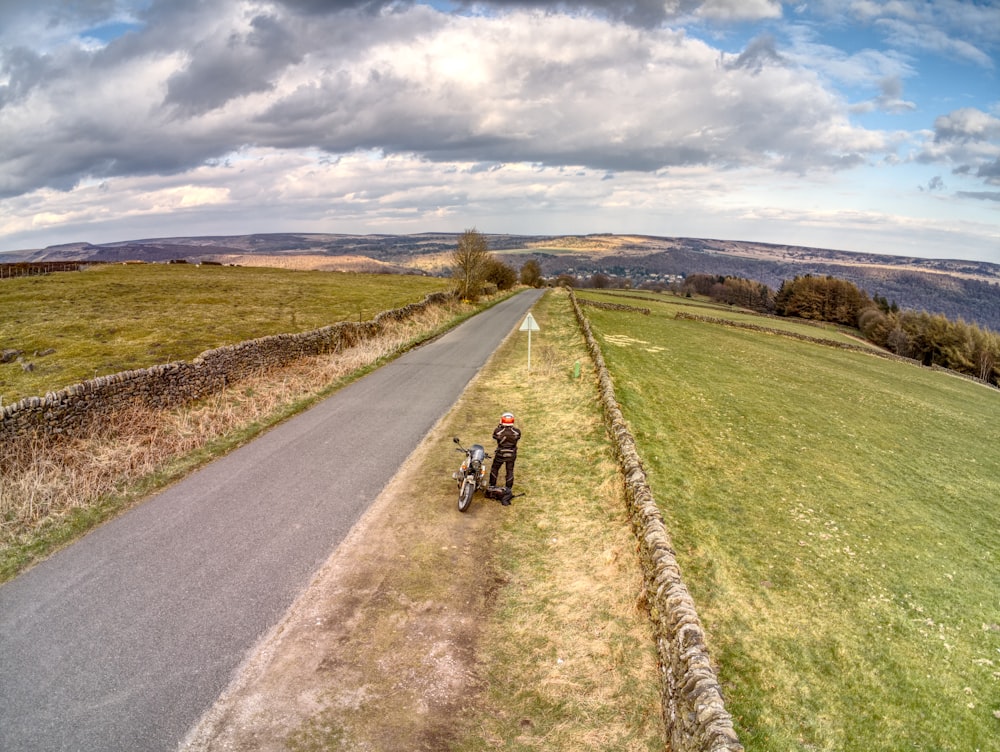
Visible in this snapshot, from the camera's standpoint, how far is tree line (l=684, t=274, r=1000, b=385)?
7638cm

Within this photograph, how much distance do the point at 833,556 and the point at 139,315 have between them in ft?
152

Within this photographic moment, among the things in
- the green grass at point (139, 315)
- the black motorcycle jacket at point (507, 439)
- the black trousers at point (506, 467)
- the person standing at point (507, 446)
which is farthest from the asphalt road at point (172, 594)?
the green grass at point (139, 315)

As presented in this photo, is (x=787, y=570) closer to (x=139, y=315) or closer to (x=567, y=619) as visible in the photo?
(x=567, y=619)

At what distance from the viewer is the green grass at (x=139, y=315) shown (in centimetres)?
2588

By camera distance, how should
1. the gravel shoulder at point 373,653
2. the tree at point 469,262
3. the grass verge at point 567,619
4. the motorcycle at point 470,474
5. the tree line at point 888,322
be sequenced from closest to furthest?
Result: the gravel shoulder at point 373,653, the grass verge at point 567,619, the motorcycle at point 470,474, the tree at point 469,262, the tree line at point 888,322

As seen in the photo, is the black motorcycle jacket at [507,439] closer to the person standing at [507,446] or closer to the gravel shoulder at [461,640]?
the person standing at [507,446]

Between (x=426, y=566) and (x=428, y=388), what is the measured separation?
490 inches

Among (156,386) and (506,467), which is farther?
(156,386)

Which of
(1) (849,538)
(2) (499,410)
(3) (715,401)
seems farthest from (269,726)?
(3) (715,401)

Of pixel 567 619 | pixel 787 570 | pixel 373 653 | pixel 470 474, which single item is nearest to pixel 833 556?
pixel 787 570

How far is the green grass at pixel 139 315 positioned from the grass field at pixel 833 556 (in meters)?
23.4

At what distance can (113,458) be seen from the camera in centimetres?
1283

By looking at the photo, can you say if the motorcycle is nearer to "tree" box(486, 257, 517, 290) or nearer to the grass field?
the grass field

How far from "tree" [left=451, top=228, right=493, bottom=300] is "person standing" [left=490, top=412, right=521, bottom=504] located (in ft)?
145
